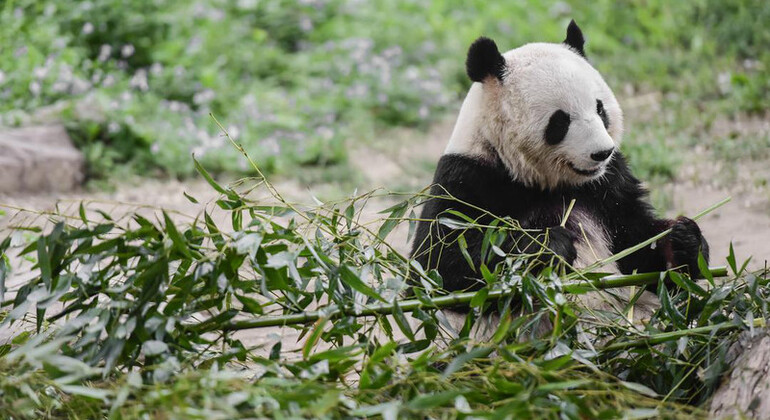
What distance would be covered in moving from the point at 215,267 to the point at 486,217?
1103 millimetres

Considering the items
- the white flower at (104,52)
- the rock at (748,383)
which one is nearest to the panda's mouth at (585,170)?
the rock at (748,383)

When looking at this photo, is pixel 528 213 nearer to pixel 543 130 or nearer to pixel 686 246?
pixel 543 130

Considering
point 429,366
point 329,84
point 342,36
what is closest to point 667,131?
point 329,84

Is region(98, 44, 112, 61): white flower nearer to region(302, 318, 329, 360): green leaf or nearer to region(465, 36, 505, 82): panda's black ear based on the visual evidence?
region(465, 36, 505, 82): panda's black ear

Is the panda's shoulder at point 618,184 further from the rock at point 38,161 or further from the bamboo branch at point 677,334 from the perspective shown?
the rock at point 38,161

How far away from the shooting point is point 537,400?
2.27 m

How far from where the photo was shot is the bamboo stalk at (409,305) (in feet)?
8.66

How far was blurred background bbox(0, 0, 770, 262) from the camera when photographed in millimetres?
5914

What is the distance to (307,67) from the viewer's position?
773cm

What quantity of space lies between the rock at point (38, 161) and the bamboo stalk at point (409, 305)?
355 cm

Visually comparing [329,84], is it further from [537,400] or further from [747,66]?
[537,400]

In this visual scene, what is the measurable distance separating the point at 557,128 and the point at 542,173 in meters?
0.20

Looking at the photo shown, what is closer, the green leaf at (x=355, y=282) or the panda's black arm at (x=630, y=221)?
the green leaf at (x=355, y=282)

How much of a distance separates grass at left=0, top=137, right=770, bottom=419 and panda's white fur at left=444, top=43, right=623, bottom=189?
451mm
